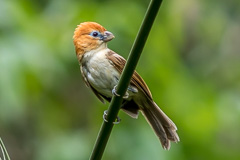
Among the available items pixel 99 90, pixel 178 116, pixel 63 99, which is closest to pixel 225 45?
pixel 63 99

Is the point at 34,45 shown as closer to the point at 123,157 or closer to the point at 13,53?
the point at 13,53

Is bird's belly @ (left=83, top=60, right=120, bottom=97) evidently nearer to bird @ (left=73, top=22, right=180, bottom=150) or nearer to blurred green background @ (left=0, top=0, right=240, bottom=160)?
bird @ (left=73, top=22, right=180, bottom=150)

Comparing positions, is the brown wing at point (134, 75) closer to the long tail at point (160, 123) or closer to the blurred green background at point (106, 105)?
the long tail at point (160, 123)

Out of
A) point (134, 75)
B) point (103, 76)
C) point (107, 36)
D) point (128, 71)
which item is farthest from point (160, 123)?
point (128, 71)

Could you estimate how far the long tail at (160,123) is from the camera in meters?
3.92

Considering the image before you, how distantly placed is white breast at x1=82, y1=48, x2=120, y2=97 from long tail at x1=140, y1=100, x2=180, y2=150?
0.29 m

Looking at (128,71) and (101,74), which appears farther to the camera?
(101,74)

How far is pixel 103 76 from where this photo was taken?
4078 mm

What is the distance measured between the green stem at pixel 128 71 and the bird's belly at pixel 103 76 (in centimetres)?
153

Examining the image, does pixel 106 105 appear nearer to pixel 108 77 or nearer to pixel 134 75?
pixel 108 77

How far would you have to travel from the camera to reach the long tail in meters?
3.92

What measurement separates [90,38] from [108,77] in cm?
36

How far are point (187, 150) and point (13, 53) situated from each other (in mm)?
1398

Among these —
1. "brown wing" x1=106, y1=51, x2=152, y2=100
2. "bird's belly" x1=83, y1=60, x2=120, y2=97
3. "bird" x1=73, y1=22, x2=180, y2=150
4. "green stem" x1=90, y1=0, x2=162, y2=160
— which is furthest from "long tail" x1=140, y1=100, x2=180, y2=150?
"green stem" x1=90, y1=0, x2=162, y2=160
